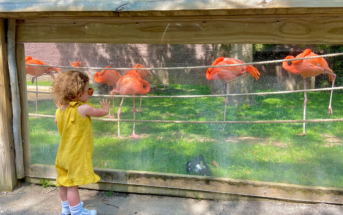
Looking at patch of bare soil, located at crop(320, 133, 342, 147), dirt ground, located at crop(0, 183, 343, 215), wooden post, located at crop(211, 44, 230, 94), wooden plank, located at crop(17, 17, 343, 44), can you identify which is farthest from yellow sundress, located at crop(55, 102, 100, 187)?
patch of bare soil, located at crop(320, 133, 342, 147)

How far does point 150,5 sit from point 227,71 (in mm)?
910

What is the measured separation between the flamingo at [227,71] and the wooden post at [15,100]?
1888mm

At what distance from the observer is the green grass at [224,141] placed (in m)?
2.61

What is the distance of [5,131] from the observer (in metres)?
2.84

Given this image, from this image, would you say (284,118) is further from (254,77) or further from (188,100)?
(188,100)

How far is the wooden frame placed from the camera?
2184 millimetres

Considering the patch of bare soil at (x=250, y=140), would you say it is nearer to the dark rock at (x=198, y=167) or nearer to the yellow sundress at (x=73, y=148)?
the dark rock at (x=198, y=167)

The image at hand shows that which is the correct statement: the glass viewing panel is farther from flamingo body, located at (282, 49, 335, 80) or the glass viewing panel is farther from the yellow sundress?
the yellow sundress

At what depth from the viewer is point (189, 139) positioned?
2904 mm

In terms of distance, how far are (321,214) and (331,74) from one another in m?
1.17

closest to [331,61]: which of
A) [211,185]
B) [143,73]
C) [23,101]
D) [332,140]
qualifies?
[332,140]

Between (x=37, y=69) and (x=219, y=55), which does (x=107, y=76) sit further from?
(x=219, y=55)

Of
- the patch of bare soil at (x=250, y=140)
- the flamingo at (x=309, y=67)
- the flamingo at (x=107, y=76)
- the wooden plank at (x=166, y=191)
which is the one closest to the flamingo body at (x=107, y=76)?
the flamingo at (x=107, y=76)

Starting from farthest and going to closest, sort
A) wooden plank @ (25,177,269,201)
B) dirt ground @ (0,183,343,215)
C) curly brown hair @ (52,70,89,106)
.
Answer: wooden plank @ (25,177,269,201) → dirt ground @ (0,183,343,215) → curly brown hair @ (52,70,89,106)
